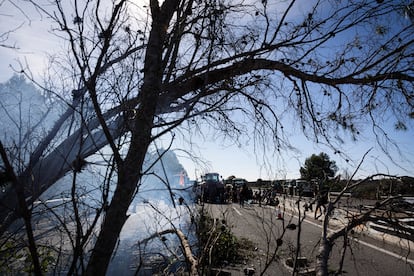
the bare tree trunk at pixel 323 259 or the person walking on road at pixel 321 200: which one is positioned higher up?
the person walking on road at pixel 321 200

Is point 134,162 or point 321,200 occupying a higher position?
point 134,162

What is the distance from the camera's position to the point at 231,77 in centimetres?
408

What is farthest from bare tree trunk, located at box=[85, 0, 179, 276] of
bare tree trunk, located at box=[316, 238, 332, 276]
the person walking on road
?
the person walking on road

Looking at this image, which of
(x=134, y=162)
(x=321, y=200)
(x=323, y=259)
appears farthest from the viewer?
(x=321, y=200)

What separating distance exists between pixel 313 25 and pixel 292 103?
202 centimetres

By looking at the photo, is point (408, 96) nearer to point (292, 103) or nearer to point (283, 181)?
point (292, 103)

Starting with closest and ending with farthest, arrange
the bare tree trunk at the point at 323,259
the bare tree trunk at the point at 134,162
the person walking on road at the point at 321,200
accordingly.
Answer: the bare tree trunk at the point at 134,162
the bare tree trunk at the point at 323,259
the person walking on road at the point at 321,200

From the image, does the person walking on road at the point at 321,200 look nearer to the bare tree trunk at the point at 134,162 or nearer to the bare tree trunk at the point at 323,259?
the bare tree trunk at the point at 323,259

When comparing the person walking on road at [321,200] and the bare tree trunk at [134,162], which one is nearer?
the bare tree trunk at [134,162]

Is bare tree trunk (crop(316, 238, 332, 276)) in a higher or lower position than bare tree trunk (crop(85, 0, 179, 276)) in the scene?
lower

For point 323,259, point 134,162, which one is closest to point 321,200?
point 323,259

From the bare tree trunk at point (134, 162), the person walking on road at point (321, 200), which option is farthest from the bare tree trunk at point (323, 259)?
the bare tree trunk at point (134, 162)

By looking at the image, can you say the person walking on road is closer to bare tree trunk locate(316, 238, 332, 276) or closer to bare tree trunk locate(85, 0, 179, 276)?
bare tree trunk locate(316, 238, 332, 276)

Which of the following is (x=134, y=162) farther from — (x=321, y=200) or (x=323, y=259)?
(x=321, y=200)
